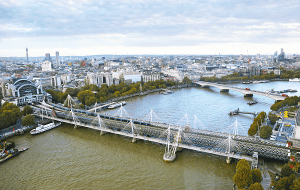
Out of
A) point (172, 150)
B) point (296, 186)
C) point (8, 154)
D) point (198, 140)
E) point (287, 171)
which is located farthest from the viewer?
point (8, 154)

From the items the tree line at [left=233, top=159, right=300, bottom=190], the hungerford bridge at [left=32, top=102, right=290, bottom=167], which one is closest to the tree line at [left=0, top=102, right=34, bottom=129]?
the hungerford bridge at [left=32, top=102, right=290, bottom=167]

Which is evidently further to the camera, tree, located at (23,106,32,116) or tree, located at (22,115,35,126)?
tree, located at (23,106,32,116)

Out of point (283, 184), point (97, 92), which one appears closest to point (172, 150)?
point (283, 184)

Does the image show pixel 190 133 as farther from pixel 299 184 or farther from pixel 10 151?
pixel 10 151

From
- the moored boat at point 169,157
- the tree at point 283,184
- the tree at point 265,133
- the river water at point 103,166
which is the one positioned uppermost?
the tree at point 265,133

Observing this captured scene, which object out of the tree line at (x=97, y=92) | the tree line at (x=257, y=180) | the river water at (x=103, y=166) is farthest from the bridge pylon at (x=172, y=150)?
the tree line at (x=97, y=92)

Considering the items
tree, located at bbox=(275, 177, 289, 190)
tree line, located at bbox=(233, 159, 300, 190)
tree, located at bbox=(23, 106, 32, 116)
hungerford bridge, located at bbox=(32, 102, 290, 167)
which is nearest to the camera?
tree line, located at bbox=(233, 159, 300, 190)

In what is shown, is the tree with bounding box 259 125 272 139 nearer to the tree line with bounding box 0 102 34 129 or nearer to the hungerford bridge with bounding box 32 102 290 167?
the hungerford bridge with bounding box 32 102 290 167

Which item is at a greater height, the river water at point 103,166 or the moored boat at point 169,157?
the moored boat at point 169,157

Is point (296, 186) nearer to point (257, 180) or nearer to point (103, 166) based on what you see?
point (257, 180)

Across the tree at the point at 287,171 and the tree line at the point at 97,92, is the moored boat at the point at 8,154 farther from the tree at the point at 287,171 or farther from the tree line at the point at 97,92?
the tree at the point at 287,171

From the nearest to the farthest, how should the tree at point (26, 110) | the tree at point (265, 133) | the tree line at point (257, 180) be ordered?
the tree line at point (257, 180)
the tree at point (265, 133)
the tree at point (26, 110)

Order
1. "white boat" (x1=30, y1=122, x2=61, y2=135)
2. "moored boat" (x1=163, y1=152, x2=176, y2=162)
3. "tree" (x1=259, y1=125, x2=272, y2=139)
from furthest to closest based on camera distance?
"white boat" (x1=30, y1=122, x2=61, y2=135), "tree" (x1=259, y1=125, x2=272, y2=139), "moored boat" (x1=163, y1=152, x2=176, y2=162)
